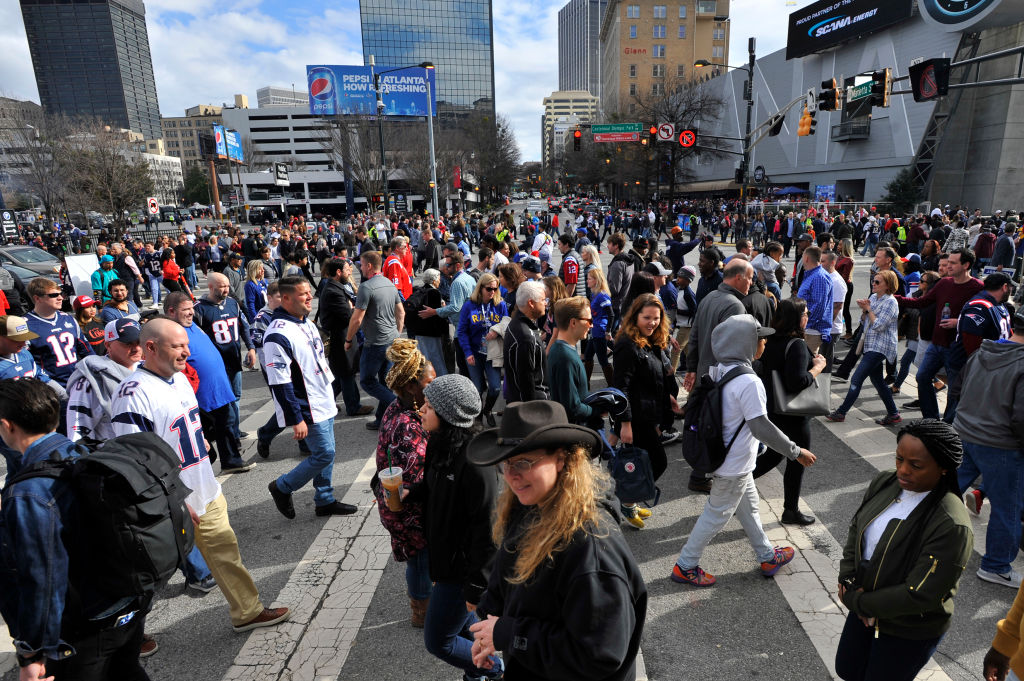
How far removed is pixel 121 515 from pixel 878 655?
125 inches

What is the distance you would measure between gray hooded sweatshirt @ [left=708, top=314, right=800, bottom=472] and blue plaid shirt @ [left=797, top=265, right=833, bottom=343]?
14.5 feet

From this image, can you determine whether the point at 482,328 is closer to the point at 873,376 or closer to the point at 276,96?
the point at 873,376

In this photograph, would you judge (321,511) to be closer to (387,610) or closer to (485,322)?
(387,610)

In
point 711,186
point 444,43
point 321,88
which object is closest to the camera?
point 321,88

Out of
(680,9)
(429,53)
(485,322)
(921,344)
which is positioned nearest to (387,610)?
(485,322)

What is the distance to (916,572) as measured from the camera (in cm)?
224

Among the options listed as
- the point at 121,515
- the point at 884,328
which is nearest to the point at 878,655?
the point at 121,515

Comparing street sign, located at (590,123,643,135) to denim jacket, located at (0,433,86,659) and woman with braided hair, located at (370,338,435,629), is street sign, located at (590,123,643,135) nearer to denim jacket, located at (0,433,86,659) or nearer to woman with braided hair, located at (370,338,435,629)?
woman with braided hair, located at (370,338,435,629)

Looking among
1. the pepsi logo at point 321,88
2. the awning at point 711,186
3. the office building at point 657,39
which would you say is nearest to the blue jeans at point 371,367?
the pepsi logo at point 321,88

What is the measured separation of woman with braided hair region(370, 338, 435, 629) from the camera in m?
2.90

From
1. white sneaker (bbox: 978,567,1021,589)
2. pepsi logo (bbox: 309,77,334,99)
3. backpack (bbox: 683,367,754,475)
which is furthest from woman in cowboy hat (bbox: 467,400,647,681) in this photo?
pepsi logo (bbox: 309,77,334,99)

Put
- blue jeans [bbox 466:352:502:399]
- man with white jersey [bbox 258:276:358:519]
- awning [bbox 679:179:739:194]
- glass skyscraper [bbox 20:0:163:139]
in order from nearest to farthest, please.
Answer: man with white jersey [bbox 258:276:358:519] < blue jeans [bbox 466:352:502:399] < awning [bbox 679:179:739:194] < glass skyscraper [bbox 20:0:163:139]

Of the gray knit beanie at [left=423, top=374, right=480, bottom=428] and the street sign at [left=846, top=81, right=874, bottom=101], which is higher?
the street sign at [left=846, top=81, right=874, bottom=101]

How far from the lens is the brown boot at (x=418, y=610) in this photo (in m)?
3.42
